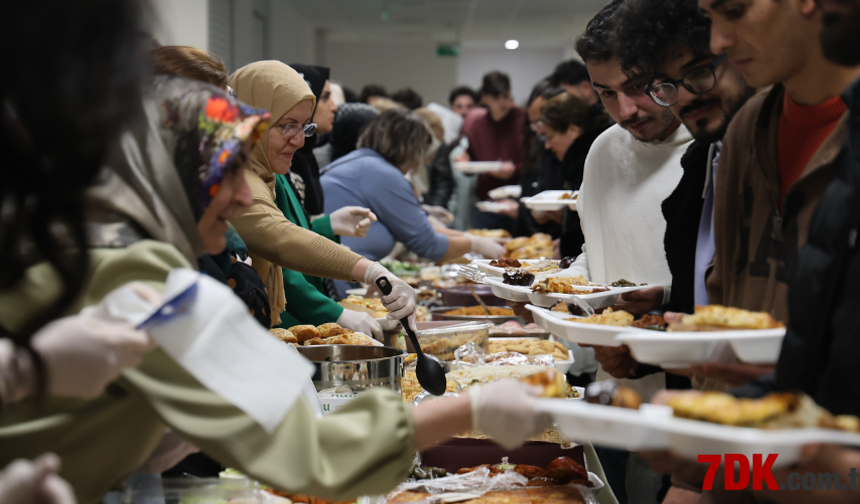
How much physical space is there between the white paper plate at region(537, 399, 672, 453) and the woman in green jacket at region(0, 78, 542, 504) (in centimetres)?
13

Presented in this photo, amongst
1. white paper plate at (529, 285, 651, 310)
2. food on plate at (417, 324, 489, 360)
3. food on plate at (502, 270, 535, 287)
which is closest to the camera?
white paper plate at (529, 285, 651, 310)

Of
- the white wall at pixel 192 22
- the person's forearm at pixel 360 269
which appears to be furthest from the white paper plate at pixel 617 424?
the white wall at pixel 192 22

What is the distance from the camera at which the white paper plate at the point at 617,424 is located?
2.73 ft

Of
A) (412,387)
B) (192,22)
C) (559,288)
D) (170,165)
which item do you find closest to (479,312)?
(412,387)

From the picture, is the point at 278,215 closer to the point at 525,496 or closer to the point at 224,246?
the point at 224,246

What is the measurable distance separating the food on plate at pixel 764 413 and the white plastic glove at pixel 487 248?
361 centimetres

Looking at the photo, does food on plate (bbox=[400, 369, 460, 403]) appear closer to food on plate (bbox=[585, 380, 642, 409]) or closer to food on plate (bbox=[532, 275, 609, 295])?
food on plate (bbox=[532, 275, 609, 295])

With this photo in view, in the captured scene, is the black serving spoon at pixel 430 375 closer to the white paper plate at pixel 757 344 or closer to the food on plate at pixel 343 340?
the food on plate at pixel 343 340

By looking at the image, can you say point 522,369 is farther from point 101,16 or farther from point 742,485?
point 101,16

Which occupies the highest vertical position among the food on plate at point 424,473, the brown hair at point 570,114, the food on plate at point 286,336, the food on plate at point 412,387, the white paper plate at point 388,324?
the brown hair at point 570,114

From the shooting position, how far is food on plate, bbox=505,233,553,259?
162 inches

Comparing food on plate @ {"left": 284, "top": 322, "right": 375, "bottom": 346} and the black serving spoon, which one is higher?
food on plate @ {"left": 284, "top": 322, "right": 375, "bottom": 346}

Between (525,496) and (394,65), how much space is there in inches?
643

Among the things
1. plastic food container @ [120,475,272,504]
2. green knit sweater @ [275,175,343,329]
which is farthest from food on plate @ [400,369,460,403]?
plastic food container @ [120,475,272,504]
